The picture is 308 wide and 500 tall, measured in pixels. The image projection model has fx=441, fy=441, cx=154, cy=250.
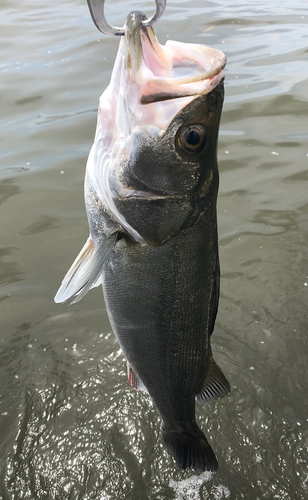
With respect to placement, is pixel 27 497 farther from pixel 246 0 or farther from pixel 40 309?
pixel 246 0

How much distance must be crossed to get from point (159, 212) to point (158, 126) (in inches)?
12.4

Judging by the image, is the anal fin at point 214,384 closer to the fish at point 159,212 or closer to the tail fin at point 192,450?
the fish at point 159,212

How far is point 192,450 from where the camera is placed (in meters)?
2.21

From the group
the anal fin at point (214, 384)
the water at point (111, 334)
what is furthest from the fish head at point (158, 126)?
the water at point (111, 334)

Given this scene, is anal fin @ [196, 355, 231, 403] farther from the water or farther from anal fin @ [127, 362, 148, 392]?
the water

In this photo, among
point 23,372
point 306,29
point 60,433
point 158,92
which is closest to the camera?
point 158,92

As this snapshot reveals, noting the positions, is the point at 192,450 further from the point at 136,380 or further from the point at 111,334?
the point at 111,334

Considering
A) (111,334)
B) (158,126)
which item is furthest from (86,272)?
(111,334)

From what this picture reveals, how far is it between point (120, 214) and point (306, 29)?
29.0ft

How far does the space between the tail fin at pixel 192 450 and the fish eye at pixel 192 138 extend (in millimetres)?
1417

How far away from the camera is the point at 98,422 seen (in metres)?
2.81

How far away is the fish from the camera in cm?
154

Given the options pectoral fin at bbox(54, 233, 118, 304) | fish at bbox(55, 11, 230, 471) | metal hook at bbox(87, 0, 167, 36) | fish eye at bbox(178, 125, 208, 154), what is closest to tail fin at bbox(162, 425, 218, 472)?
fish at bbox(55, 11, 230, 471)

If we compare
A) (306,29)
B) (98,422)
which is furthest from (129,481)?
(306,29)
